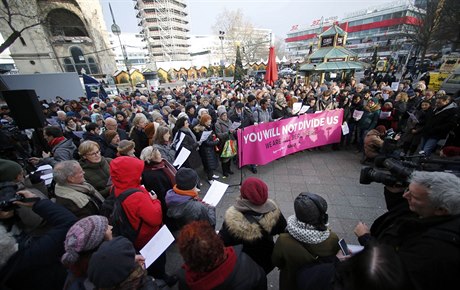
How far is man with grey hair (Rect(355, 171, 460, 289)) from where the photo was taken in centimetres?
105

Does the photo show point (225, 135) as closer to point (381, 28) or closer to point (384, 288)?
point (384, 288)

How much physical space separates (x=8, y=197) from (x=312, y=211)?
2473 millimetres

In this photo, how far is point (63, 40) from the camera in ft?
99.3

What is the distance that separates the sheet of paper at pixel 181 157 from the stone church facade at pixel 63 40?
31.9 m

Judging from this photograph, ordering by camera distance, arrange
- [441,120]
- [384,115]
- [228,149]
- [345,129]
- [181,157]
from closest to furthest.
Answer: [181,157], [441,120], [228,149], [384,115], [345,129]

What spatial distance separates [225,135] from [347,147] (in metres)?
4.58

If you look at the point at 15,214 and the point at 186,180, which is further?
the point at 186,180

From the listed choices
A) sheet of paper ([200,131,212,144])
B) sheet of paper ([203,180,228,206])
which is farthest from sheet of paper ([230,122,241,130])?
sheet of paper ([203,180,228,206])

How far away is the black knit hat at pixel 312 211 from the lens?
1.58 metres

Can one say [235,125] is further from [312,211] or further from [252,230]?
[312,211]

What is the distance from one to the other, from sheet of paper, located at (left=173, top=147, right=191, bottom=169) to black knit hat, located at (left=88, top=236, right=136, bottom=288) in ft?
8.45

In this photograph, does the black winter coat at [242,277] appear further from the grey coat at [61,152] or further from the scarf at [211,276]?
the grey coat at [61,152]

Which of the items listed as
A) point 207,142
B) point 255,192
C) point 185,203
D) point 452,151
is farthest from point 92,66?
point 452,151

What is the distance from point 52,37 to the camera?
2898cm
